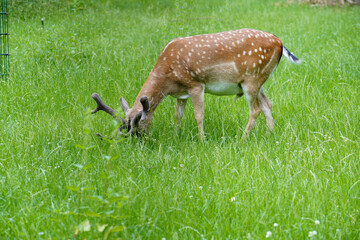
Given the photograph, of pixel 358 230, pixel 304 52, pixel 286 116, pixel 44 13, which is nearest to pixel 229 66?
pixel 286 116

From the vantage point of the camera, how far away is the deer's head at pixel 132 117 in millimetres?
4871

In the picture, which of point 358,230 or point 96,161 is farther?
point 96,161

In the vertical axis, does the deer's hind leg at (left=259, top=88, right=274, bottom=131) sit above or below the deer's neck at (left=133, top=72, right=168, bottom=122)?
below

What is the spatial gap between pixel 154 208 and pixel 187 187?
22.1 inches

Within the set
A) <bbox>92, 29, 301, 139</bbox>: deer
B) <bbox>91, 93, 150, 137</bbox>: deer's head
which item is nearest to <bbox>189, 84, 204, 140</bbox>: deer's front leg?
<bbox>92, 29, 301, 139</bbox>: deer

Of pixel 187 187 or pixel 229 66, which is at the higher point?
pixel 229 66

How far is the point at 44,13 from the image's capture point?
1165 centimetres

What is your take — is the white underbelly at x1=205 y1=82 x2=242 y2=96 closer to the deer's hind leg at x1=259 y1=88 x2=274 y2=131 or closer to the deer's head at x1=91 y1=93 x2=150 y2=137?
the deer's hind leg at x1=259 y1=88 x2=274 y2=131

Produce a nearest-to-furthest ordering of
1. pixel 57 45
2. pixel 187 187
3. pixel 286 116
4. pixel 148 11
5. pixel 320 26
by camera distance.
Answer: pixel 187 187 → pixel 286 116 → pixel 57 45 → pixel 320 26 → pixel 148 11

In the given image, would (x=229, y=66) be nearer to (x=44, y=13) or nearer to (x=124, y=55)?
(x=124, y=55)

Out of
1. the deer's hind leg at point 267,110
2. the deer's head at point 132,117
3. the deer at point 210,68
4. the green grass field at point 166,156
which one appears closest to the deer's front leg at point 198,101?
the deer at point 210,68

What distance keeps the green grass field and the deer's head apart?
0.56 feet

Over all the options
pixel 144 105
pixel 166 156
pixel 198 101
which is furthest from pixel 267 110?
pixel 166 156

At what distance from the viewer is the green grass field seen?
10.9 ft
